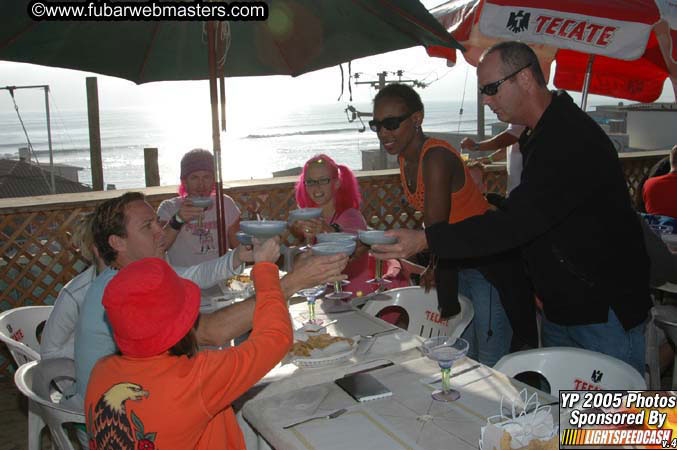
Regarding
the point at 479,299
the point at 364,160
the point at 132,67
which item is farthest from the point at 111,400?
the point at 364,160

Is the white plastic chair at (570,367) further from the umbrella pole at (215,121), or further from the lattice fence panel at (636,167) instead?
the lattice fence panel at (636,167)

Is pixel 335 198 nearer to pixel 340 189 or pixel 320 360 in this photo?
pixel 340 189

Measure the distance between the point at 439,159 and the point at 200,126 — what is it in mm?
86609

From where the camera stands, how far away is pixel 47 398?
2.45 metres

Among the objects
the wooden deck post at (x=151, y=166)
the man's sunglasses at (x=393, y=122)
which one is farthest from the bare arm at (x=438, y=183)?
the wooden deck post at (x=151, y=166)

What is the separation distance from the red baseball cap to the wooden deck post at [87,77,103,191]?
19.7 feet

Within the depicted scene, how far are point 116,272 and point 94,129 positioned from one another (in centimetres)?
525

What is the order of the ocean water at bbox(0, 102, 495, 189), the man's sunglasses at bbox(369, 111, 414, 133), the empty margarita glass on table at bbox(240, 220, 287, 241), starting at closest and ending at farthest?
1. the empty margarita glass on table at bbox(240, 220, 287, 241)
2. the man's sunglasses at bbox(369, 111, 414, 133)
3. the ocean water at bbox(0, 102, 495, 189)

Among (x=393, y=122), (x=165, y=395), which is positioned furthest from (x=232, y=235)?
(x=165, y=395)

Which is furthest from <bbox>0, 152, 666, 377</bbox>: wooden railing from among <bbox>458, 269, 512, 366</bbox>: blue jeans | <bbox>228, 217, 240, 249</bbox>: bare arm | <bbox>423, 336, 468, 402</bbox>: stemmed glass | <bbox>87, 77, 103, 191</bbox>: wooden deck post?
<bbox>423, 336, 468, 402</bbox>: stemmed glass

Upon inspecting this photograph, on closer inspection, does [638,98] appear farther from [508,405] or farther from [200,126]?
[200,126]

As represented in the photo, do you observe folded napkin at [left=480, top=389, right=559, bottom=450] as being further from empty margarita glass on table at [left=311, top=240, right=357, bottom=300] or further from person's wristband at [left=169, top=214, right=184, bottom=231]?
person's wristband at [left=169, top=214, right=184, bottom=231]

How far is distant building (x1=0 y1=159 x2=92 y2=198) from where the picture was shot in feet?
Answer: 79.4

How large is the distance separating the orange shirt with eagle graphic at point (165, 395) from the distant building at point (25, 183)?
77.6 feet
